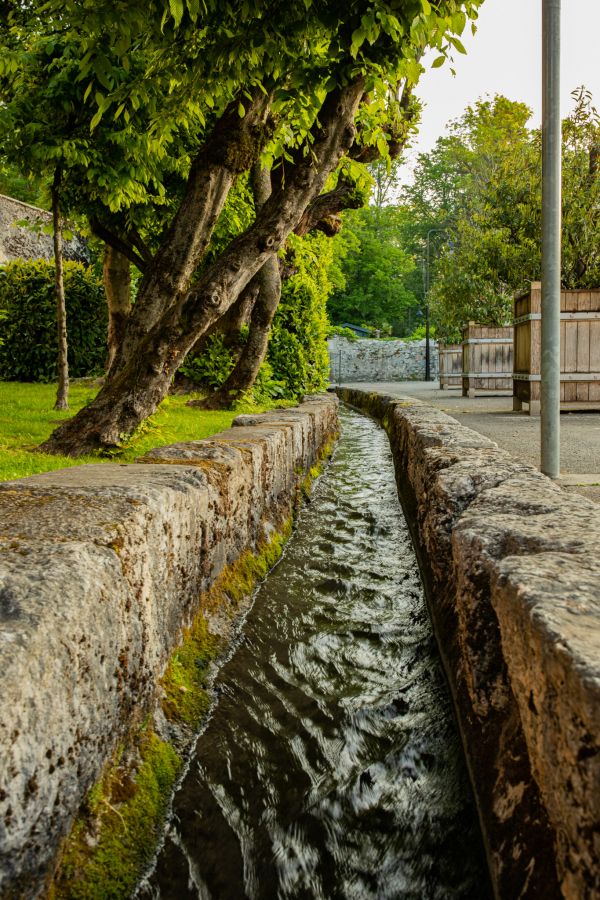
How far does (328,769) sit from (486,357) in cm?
1635

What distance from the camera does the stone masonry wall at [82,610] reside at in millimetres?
1378

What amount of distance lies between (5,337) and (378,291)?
35.6 meters

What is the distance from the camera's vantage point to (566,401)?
36.3 ft

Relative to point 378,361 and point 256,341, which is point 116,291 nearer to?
point 256,341

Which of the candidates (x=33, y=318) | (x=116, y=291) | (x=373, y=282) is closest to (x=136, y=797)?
(x=116, y=291)

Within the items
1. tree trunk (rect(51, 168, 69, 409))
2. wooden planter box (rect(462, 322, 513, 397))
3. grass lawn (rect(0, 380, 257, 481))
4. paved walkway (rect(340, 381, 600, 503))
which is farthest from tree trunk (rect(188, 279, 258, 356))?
wooden planter box (rect(462, 322, 513, 397))

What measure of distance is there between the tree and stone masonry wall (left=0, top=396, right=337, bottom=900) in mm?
1899

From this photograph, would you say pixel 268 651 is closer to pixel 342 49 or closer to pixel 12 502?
pixel 12 502

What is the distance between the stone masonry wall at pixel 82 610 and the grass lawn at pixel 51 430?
136 centimetres

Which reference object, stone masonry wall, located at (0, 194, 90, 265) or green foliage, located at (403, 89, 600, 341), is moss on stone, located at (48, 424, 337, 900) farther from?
stone masonry wall, located at (0, 194, 90, 265)

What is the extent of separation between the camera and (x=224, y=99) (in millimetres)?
6156

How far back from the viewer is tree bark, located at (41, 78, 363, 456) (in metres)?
5.12

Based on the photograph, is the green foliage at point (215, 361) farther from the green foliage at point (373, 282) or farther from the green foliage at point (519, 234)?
the green foliage at point (373, 282)

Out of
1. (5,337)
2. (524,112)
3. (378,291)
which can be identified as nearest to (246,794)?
(5,337)
